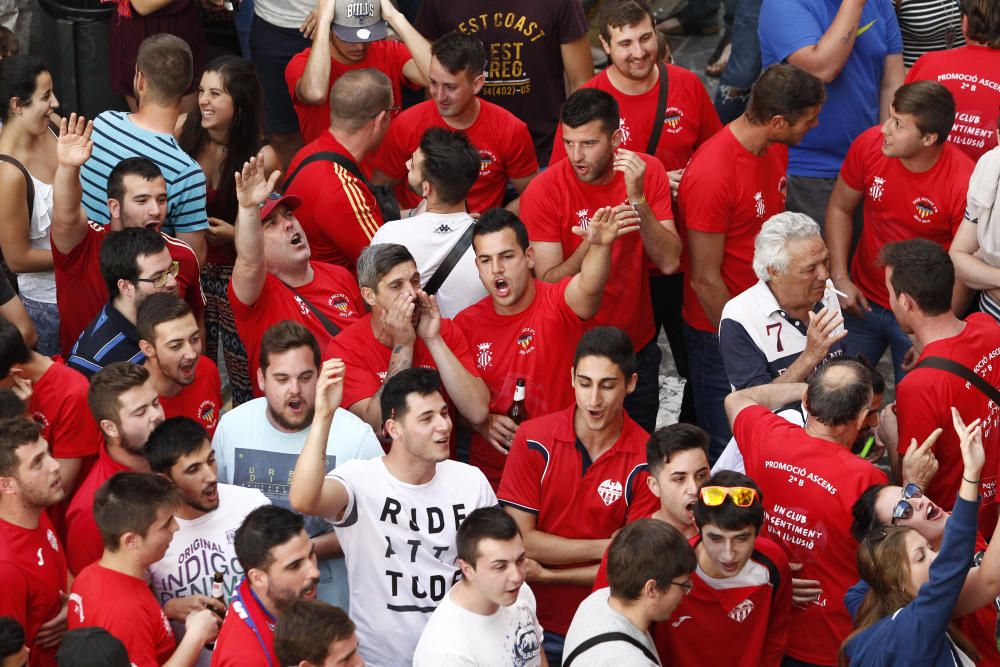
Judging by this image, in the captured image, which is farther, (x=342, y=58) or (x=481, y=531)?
(x=342, y=58)

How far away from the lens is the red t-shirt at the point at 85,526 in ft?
17.1

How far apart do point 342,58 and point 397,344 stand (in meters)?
2.71

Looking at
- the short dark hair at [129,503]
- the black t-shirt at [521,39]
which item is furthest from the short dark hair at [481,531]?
the black t-shirt at [521,39]

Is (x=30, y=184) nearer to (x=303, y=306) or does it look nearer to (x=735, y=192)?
(x=303, y=306)

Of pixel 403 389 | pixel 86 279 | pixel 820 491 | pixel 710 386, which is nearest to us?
pixel 820 491

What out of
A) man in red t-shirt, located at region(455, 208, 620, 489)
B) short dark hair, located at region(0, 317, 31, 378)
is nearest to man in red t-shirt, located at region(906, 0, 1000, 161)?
man in red t-shirt, located at region(455, 208, 620, 489)

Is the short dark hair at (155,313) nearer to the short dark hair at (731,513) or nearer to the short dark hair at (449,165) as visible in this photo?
the short dark hair at (449,165)

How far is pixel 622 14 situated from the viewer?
7.21 meters

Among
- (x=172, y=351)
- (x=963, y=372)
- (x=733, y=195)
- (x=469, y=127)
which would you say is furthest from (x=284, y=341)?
(x=963, y=372)

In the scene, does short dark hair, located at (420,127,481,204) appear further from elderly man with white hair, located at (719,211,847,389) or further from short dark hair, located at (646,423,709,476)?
short dark hair, located at (646,423,709,476)

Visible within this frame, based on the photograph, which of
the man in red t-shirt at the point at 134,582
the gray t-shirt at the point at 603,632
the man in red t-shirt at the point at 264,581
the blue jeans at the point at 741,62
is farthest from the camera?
the blue jeans at the point at 741,62

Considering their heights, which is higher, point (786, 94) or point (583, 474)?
point (786, 94)

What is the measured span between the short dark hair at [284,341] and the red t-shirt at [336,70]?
2684mm

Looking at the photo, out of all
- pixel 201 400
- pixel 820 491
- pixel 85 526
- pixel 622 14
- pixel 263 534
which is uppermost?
pixel 622 14
